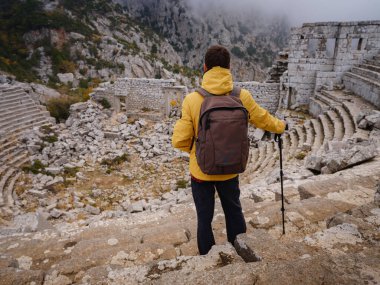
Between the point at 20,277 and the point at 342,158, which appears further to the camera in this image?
the point at 342,158

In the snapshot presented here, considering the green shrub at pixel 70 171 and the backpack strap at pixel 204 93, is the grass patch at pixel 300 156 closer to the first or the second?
the backpack strap at pixel 204 93

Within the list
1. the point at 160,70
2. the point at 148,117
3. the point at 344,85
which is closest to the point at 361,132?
the point at 344,85

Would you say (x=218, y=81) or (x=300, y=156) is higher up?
(x=218, y=81)

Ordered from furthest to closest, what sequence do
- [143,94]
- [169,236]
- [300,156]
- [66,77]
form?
[66,77] < [143,94] < [300,156] < [169,236]

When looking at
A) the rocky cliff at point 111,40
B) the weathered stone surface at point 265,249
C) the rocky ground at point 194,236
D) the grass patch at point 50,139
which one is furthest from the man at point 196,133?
the rocky cliff at point 111,40

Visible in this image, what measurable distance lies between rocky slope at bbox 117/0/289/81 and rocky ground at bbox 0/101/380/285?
37.3m

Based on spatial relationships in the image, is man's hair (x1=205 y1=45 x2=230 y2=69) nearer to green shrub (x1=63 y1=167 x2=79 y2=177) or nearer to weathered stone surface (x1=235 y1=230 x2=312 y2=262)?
weathered stone surface (x1=235 y1=230 x2=312 y2=262)

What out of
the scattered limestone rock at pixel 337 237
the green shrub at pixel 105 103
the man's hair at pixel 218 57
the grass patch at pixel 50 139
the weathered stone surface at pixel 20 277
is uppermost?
the man's hair at pixel 218 57

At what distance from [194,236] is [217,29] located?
4998cm

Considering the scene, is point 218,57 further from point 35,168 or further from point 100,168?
point 35,168

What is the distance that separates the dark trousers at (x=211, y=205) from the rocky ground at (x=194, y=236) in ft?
0.63

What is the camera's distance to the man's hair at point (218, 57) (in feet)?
7.77

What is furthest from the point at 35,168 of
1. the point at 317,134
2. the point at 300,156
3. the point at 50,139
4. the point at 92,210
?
the point at 317,134

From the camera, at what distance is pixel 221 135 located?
224 cm
